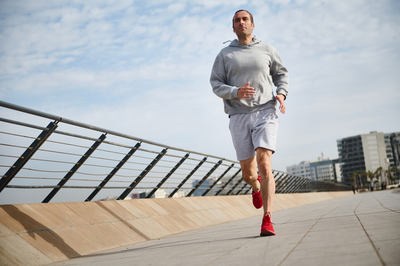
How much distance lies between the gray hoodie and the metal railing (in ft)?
5.89

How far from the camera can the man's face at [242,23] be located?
3868mm

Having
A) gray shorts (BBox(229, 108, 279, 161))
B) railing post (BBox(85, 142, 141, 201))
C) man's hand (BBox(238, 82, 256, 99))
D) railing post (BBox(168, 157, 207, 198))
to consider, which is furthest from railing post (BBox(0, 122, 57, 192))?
railing post (BBox(168, 157, 207, 198))

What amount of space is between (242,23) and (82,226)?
2690 mm

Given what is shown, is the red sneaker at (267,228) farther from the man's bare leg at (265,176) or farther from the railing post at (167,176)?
the railing post at (167,176)

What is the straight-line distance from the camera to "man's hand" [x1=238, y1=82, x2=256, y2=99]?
3.53 m

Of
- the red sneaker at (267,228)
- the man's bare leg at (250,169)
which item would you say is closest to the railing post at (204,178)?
the man's bare leg at (250,169)

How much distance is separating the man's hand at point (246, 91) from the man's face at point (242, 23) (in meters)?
0.67

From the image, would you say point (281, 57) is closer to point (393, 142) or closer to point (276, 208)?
point (276, 208)

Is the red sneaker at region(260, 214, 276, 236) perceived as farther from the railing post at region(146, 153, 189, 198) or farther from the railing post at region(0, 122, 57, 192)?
the railing post at region(146, 153, 189, 198)

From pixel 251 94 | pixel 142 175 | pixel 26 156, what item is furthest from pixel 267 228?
pixel 142 175

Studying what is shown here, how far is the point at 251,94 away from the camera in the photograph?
11.6 ft

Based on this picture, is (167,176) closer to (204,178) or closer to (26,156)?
(204,178)

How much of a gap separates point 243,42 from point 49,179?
2.68 meters

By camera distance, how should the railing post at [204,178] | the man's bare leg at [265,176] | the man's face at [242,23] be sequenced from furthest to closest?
the railing post at [204,178] < the man's face at [242,23] < the man's bare leg at [265,176]
